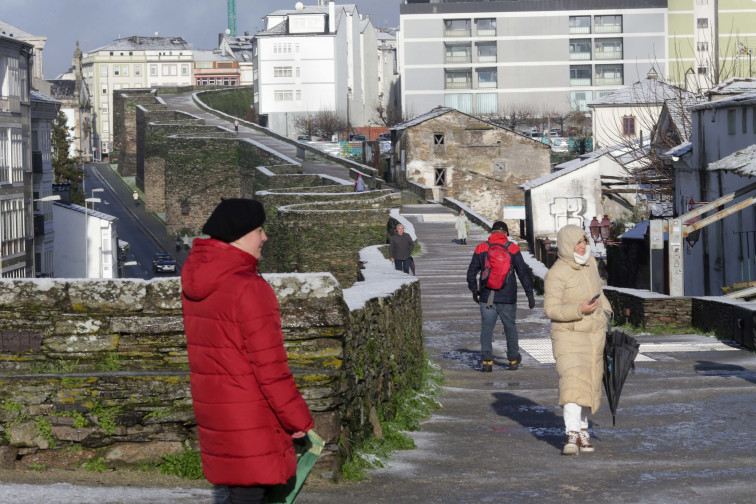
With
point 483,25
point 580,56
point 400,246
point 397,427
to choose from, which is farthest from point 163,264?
point 397,427

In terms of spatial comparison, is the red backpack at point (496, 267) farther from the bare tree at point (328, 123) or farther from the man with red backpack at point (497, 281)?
the bare tree at point (328, 123)

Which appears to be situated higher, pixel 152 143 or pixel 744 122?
pixel 152 143

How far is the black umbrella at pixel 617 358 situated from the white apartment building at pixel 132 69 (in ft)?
541

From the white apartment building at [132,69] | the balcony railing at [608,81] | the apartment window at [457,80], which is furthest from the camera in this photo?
the white apartment building at [132,69]

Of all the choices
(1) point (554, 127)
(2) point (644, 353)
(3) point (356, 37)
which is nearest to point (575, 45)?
(1) point (554, 127)

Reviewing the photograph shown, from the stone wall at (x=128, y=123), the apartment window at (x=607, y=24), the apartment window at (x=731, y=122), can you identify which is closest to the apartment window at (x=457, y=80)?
the apartment window at (x=607, y=24)

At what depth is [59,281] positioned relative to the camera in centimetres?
680

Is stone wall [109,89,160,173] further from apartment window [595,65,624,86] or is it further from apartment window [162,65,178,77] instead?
apartment window [162,65,178,77]

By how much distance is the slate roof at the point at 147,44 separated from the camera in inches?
6678

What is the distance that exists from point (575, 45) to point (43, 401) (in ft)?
304

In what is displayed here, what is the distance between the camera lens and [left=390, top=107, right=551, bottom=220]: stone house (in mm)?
60938

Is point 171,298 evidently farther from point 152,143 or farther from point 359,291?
point 152,143

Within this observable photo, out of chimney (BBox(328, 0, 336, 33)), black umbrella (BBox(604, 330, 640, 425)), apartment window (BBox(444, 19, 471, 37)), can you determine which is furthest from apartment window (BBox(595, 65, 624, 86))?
black umbrella (BBox(604, 330, 640, 425))

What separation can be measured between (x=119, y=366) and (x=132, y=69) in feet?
554
